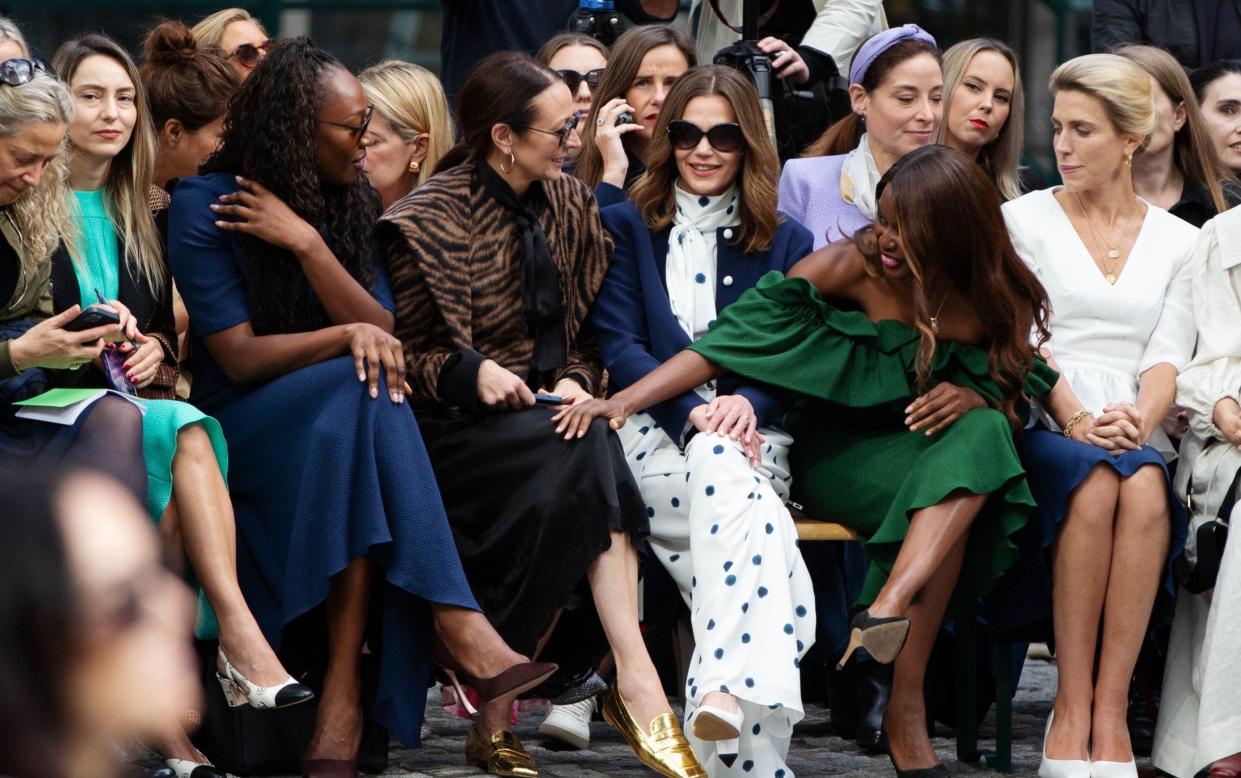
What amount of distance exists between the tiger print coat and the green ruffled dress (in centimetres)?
47

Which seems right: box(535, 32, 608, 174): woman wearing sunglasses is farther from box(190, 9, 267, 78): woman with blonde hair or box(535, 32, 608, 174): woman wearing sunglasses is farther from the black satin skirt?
the black satin skirt

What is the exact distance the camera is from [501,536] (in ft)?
15.9

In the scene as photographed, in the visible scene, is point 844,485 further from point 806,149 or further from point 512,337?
point 806,149

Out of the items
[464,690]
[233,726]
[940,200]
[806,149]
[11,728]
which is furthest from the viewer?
[806,149]

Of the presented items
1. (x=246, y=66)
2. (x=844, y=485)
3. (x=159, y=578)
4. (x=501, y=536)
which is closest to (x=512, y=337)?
(x=501, y=536)

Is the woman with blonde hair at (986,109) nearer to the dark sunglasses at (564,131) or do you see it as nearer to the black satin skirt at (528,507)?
the dark sunglasses at (564,131)

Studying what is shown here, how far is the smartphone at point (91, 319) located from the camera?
14.7 feet

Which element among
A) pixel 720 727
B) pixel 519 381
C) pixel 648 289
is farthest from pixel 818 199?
pixel 720 727

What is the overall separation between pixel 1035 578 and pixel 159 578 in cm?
367

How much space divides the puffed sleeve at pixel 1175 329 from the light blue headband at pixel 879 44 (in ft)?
3.76

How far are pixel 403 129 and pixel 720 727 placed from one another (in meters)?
2.47

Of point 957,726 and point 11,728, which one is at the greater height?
point 11,728

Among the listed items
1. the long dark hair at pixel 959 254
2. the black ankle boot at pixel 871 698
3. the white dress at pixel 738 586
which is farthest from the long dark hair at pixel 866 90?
the black ankle boot at pixel 871 698

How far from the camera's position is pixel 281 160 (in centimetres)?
482
